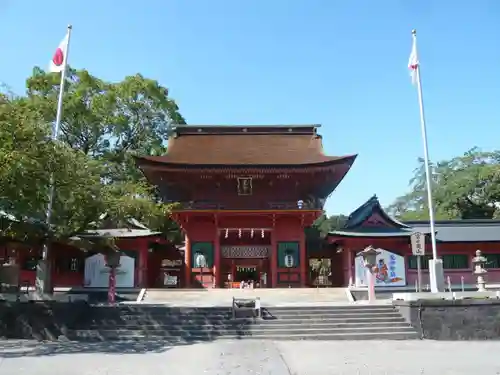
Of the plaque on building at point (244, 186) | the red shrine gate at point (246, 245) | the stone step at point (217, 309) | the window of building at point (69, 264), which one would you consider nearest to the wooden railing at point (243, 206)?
the red shrine gate at point (246, 245)

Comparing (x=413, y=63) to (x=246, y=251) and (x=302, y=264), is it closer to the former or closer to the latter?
(x=302, y=264)

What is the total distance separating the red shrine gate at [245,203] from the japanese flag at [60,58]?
8153 millimetres

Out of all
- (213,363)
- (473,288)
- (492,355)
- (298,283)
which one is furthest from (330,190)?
(213,363)

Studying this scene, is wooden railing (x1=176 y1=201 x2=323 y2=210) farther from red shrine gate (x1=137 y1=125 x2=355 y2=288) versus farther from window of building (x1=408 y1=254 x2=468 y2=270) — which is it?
window of building (x1=408 y1=254 x2=468 y2=270)

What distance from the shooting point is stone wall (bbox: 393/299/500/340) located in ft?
46.6

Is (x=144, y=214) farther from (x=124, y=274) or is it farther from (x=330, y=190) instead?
(x=330, y=190)

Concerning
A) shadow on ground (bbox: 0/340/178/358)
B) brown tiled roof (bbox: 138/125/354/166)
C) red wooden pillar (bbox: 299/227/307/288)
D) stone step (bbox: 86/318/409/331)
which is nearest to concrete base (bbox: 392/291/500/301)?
stone step (bbox: 86/318/409/331)

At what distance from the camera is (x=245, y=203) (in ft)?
84.6

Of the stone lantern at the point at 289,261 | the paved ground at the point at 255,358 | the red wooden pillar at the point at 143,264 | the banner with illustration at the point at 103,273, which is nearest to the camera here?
the paved ground at the point at 255,358

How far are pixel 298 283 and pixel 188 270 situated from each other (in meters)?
5.93

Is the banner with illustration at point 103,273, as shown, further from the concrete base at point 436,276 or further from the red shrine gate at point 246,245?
the concrete base at point 436,276

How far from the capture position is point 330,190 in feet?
92.1

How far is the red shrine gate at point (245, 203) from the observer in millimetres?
24500

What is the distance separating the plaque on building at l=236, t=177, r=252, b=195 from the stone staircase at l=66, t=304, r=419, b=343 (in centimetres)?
1092
